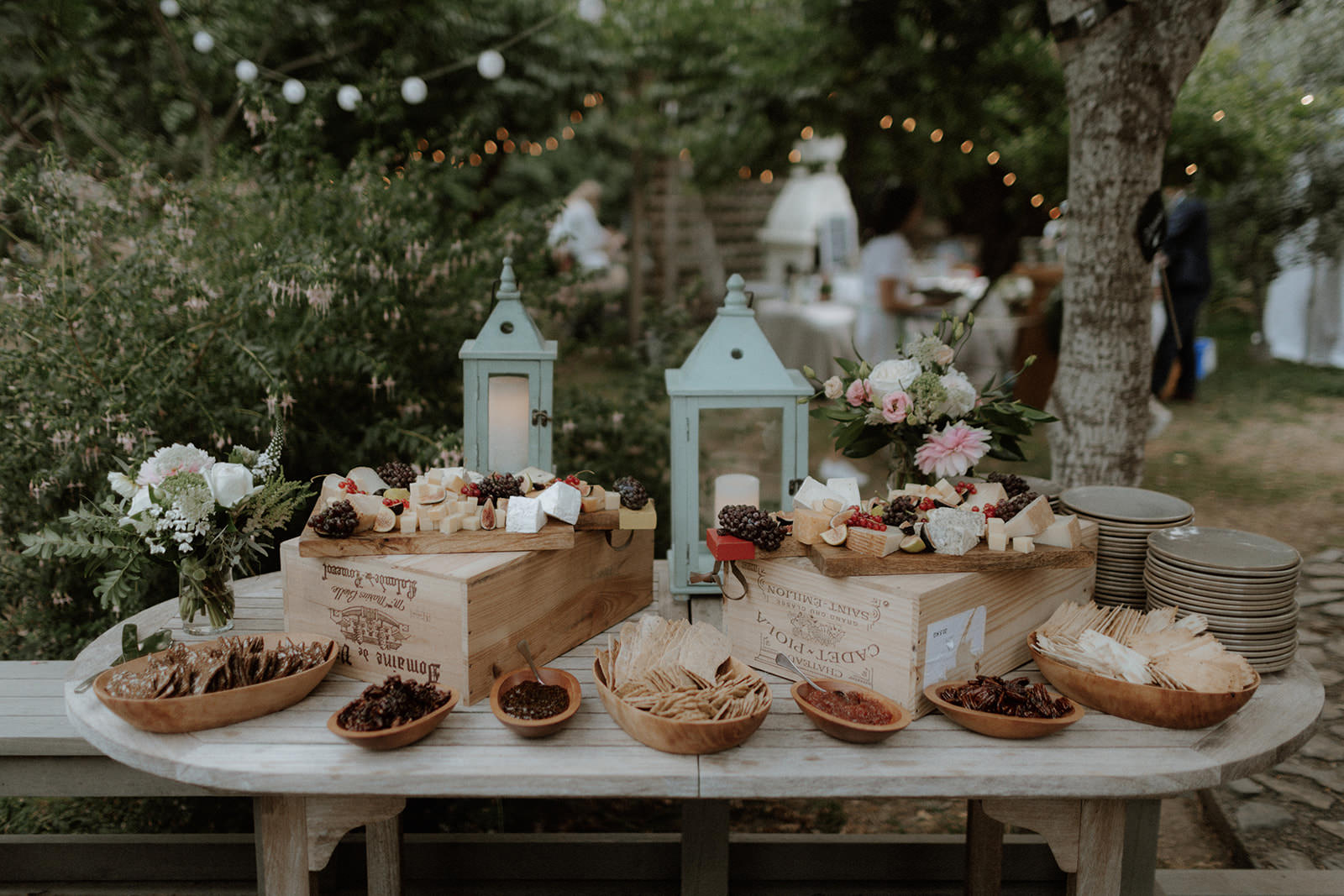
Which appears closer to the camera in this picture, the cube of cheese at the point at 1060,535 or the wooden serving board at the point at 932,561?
the wooden serving board at the point at 932,561

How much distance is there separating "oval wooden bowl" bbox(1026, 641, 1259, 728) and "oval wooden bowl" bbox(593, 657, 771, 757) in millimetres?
577

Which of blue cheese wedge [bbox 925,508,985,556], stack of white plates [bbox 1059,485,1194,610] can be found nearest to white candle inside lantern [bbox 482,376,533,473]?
blue cheese wedge [bbox 925,508,985,556]

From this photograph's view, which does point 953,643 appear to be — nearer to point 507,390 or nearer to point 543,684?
point 543,684

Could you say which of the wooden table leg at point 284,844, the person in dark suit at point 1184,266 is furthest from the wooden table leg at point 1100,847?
the person in dark suit at point 1184,266

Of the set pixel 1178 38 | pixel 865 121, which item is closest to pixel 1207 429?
pixel 865 121

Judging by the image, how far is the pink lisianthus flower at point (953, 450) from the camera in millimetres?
2041

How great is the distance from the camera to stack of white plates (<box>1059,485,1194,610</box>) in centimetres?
208

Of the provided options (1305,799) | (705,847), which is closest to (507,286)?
(705,847)

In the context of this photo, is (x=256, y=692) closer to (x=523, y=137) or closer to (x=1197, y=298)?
(x=523, y=137)

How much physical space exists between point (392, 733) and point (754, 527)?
727mm

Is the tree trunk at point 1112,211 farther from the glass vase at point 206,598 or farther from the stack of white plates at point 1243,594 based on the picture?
the glass vase at point 206,598

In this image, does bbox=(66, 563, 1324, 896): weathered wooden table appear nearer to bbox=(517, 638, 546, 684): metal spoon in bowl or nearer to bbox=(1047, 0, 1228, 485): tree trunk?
bbox=(517, 638, 546, 684): metal spoon in bowl

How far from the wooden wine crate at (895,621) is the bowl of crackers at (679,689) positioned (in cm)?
18

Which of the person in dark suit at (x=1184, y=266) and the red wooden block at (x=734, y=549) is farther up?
the person in dark suit at (x=1184, y=266)
